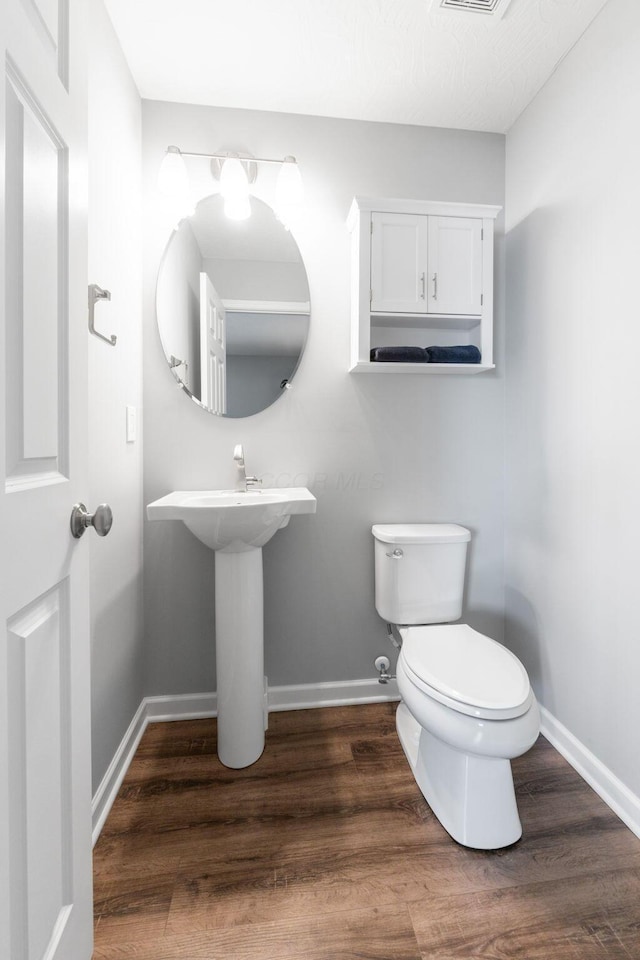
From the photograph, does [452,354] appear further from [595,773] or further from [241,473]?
[595,773]

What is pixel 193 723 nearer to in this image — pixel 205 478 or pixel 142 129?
pixel 205 478

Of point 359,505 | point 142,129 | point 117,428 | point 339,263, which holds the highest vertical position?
point 142,129

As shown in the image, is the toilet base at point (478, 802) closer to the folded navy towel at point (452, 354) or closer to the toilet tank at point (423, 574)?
the toilet tank at point (423, 574)

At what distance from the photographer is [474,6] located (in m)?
1.39

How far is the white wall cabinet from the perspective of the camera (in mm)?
1740

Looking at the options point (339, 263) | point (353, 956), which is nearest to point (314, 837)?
point (353, 956)

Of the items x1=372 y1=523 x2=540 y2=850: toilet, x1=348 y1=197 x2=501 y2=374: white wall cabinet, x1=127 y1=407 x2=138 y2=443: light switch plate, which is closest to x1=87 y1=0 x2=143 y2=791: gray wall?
x1=127 y1=407 x2=138 y2=443: light switch plate

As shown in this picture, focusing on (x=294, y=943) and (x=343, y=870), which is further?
(x=343, y=870)

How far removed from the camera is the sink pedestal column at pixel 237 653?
1593 mm

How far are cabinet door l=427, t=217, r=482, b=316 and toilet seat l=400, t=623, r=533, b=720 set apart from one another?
120cm

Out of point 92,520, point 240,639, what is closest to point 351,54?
point 92,520

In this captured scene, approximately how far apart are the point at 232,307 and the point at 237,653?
1296 millimetres

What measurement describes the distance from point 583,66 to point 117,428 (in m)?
1.93

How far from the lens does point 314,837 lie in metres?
1.32
